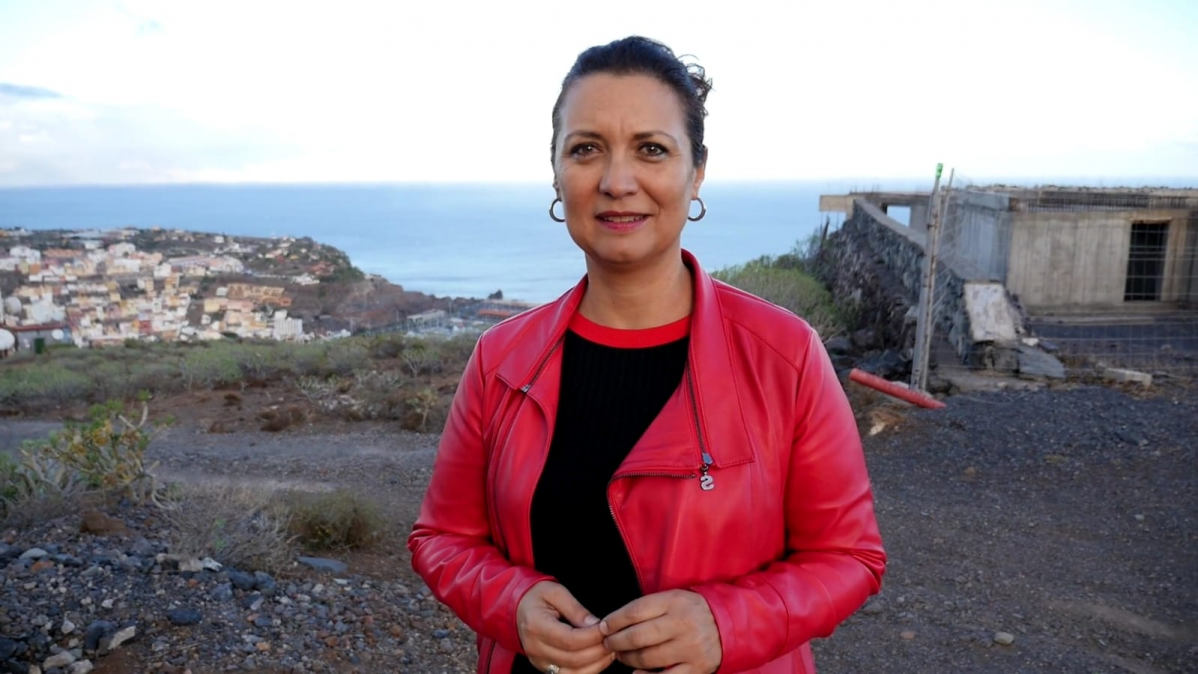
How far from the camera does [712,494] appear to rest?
1.55 meters

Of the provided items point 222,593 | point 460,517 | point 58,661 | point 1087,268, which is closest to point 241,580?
point 222,593

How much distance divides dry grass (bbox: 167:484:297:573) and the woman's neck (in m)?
3.40

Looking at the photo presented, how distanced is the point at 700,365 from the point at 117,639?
3083mm

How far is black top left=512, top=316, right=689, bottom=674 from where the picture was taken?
5.41 feet

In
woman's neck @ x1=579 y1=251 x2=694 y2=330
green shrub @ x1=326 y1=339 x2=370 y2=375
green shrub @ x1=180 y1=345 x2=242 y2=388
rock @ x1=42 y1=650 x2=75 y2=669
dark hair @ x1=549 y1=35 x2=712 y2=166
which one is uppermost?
dark hair @ x1=549 y1=35 x2=712 y2=166

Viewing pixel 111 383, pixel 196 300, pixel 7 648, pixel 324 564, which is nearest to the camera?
pixel 7 648

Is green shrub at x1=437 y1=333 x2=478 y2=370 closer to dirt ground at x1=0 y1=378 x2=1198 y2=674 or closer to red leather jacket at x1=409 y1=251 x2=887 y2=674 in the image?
dirt ground at x1=0 y1=378 x2=1198 y2=674

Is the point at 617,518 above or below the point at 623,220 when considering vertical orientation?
below

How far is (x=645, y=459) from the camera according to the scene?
158 centimetres

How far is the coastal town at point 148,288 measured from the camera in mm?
21938

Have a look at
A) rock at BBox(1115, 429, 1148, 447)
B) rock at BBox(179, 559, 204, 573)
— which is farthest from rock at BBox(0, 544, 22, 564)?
rock at BBox(1115, 429, 1148, 447)

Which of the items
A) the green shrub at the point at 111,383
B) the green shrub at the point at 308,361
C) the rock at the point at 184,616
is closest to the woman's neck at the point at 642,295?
the rock at the point at 184,616

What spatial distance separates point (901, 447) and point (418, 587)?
4490mm

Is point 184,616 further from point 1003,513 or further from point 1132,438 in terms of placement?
point 1132,438
